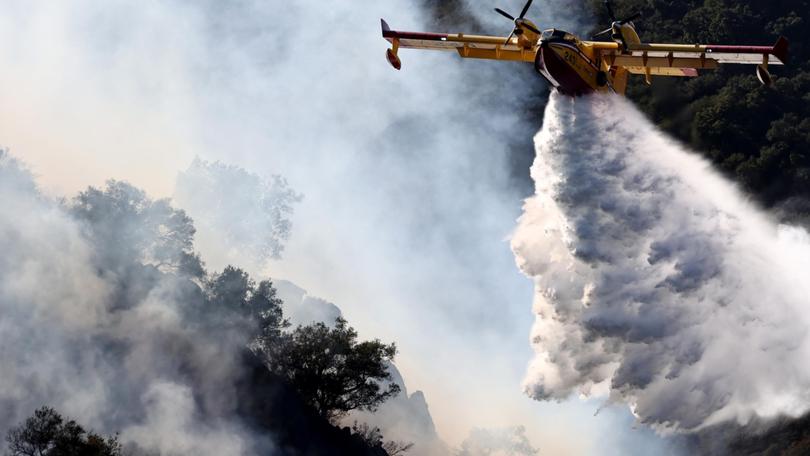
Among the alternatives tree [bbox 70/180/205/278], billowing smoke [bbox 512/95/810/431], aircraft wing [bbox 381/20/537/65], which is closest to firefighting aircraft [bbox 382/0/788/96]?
aircraft wing [bbox 381/20/537/65]

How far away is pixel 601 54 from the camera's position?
57.4 metres

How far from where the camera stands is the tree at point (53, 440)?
2115 inches

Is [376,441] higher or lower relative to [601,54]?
lower

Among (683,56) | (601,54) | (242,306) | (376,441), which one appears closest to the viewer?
(683,56)

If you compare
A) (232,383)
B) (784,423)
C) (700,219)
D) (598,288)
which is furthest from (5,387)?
(784,423)

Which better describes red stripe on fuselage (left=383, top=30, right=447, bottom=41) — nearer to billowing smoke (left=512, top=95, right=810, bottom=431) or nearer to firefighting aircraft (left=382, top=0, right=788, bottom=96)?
firefighting aircraft (left=382, top=0, right=788, bottom=96)

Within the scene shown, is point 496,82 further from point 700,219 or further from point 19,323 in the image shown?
point 19,323

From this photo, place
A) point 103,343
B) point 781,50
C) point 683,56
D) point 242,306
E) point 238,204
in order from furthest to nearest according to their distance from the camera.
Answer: point 238,204 → point 242,306 → point 103,343 → point 683,56 → point 781,50

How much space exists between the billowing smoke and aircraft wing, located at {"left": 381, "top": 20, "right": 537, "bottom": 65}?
3154mm

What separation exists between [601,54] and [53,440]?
27.4m

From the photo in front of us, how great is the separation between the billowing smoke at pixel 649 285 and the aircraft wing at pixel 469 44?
3.15m

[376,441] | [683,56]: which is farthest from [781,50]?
[376,441]

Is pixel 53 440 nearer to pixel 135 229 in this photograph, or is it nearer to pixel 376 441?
pixel 376 441

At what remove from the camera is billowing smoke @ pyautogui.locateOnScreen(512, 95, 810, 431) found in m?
57.1
